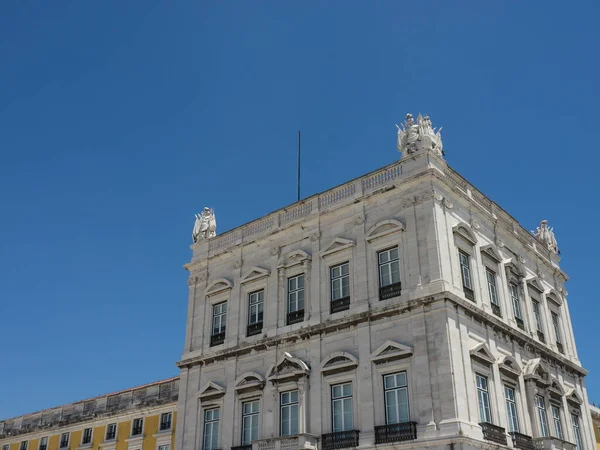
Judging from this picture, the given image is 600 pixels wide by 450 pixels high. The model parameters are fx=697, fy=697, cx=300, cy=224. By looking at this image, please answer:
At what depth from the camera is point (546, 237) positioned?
33.8 meters

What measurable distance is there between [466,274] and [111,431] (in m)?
26.1

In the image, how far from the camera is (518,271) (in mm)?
29406

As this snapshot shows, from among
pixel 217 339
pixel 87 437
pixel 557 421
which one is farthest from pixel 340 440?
pixel 87 437

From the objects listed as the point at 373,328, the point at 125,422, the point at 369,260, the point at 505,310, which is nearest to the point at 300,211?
the point at 369,260

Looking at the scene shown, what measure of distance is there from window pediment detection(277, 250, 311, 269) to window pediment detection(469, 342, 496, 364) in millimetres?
7558

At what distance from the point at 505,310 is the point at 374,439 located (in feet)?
26.0

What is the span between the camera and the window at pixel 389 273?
82.6 feet

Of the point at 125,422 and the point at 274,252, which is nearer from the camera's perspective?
the point at 274,252

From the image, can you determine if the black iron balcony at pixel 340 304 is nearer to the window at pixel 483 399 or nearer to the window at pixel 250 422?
the window at pixel 250 422

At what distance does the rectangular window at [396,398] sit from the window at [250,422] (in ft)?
19.2

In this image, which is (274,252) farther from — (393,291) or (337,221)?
(393,291)

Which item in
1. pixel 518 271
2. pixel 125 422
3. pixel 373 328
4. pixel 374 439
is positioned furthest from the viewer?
pixel 125 422

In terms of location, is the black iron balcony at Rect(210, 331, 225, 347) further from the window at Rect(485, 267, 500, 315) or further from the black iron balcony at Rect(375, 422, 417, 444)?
the window at Rect(485, 267, 500, 315)

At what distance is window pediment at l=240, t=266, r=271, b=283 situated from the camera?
96.1 ft
